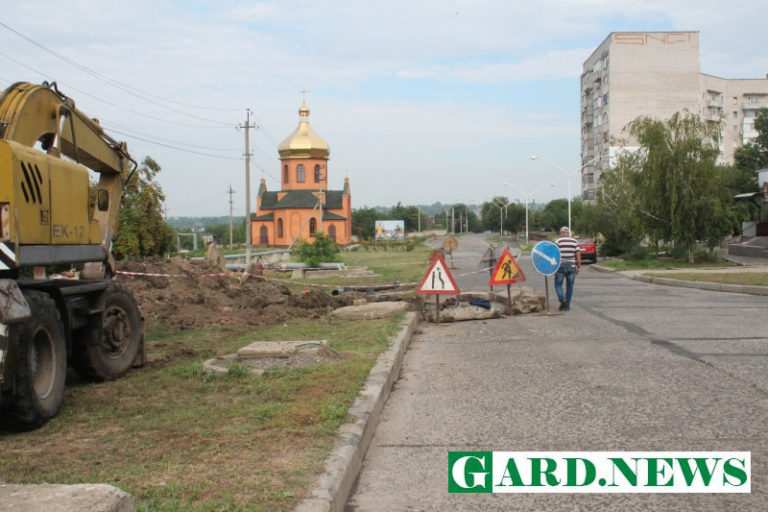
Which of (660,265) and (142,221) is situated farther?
(660,265)

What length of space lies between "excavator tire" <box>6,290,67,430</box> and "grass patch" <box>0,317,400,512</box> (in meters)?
0.13

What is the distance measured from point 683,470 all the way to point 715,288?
1862 centimetres

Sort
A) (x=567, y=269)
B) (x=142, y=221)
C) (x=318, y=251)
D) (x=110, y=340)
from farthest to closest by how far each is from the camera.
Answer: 1. (x=318, y=251)
2. (x=142, y=221)
3. (x=567, y=269)
4. (x=110, y=340)

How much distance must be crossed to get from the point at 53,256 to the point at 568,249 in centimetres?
1136

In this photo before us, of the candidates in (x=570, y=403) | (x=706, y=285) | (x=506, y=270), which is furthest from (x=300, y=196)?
(x=570, y=403)

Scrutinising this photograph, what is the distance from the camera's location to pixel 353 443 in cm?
532

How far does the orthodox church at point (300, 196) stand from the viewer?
9156 centimetres

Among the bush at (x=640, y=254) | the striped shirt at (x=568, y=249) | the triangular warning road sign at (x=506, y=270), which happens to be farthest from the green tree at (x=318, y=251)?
the triangular warning road sign at (x=506, y=270)

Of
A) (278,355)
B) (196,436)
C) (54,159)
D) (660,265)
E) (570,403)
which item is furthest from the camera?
(660,265)

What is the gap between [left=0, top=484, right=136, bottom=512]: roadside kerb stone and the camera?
3320 millimetres

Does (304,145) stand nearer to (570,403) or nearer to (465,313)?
(465,313)

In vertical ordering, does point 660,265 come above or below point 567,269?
below

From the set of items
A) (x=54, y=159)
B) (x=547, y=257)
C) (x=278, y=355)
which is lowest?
(x=278, y=355)

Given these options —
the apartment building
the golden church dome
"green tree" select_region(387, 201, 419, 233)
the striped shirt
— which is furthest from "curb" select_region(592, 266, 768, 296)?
"green tree" select_region(387, 201, 419, 233)
